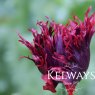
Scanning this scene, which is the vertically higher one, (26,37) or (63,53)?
(26,37)

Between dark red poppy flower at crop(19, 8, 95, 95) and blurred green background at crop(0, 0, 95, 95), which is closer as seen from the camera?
dark red poppy flower at crop(19, 8, 95, 95)

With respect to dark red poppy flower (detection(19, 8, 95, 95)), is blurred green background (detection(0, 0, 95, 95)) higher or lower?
higher

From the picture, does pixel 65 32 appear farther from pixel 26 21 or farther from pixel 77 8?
pixel 26 21

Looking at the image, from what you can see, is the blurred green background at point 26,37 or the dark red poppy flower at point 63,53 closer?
the dark red poppy flower at point 63,53

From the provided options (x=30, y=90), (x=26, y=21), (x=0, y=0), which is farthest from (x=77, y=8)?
(x=0, y=0)

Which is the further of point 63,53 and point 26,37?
point 26,37
